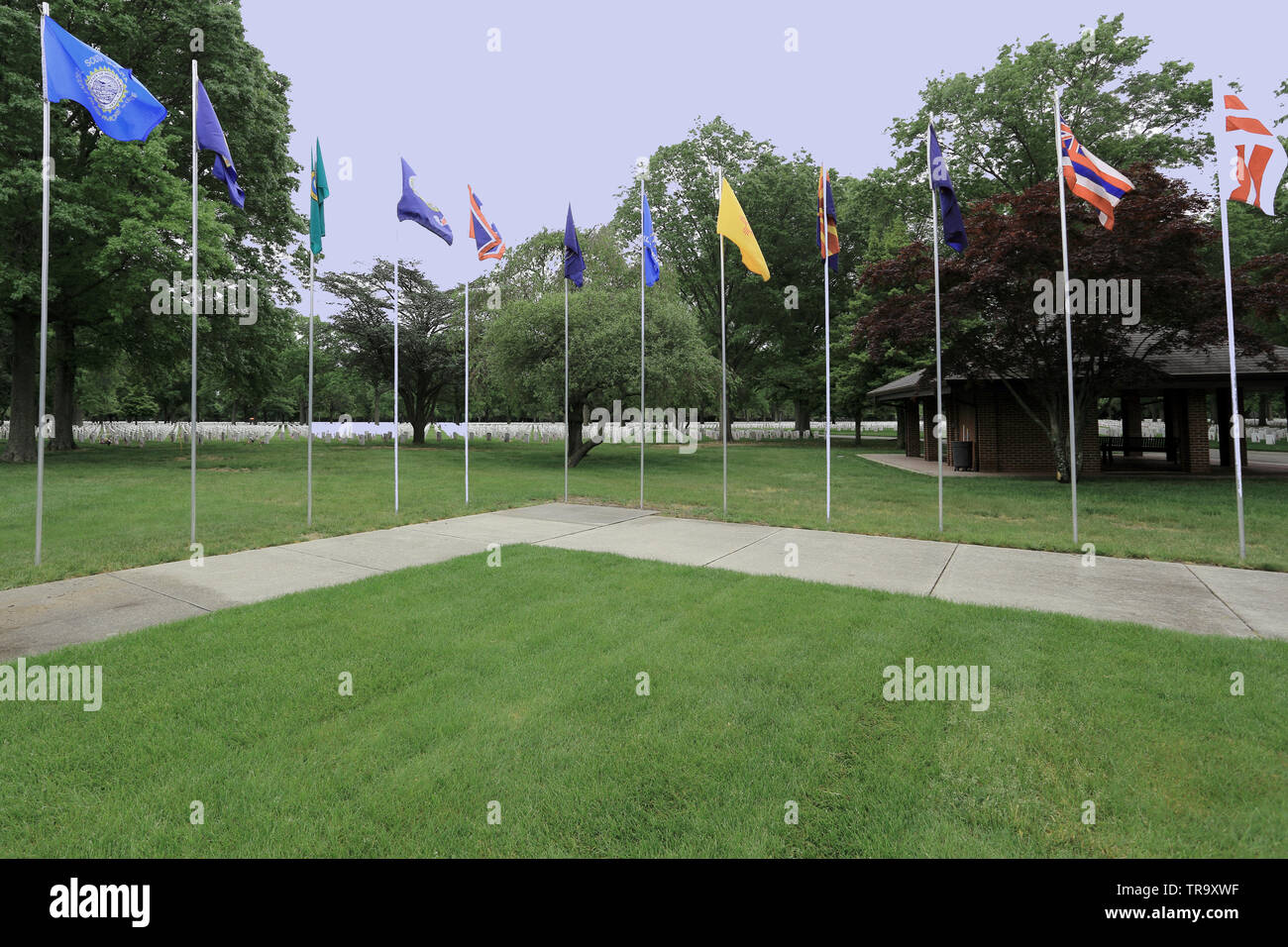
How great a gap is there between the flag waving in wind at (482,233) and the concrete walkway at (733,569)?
586cm

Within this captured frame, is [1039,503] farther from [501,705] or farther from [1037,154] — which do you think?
[1037,154]

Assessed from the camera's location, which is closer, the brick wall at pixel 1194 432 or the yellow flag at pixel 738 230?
the yellow flag at pixel 738 230

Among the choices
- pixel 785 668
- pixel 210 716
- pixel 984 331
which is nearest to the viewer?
pixel 210 716

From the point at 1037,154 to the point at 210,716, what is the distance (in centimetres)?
3507

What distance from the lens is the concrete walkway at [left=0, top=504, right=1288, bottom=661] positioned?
5.12 metres

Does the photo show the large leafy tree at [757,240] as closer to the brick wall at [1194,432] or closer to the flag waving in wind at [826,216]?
the brick wall at [1194,432]

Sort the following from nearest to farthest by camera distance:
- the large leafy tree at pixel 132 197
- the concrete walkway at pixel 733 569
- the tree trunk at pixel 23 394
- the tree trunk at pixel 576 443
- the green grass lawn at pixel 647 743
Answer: the green grass lawn at pixel 647 743
the concrete walkway at pixel 733 569
the large leafy tree at pixel 132 197
the tree trunk at pixel 23 394
the tree trunk at pixel 576 443

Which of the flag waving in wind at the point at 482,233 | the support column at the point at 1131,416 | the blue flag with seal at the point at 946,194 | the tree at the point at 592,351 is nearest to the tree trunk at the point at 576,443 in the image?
the tree at the point at 592,351

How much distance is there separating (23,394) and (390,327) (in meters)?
14.9

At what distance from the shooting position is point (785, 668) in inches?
160

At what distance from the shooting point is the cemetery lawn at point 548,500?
7.98 metres

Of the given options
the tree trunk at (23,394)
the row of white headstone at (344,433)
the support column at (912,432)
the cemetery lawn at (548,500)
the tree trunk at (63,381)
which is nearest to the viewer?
the cemetery lawn at (548,500)

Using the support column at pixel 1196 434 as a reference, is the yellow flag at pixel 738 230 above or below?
above
